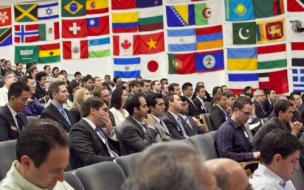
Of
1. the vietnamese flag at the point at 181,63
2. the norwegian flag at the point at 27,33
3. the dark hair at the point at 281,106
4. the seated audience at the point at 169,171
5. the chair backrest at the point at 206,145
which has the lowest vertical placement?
the chair backrest at the point at 206,145

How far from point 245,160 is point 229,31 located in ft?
31.8

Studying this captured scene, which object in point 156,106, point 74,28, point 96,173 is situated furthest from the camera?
point 74,28

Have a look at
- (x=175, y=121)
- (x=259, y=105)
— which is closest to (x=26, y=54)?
(x=259, y=105)

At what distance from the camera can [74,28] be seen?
16188 millimetres

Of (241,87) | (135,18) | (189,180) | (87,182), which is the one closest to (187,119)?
(87,182)

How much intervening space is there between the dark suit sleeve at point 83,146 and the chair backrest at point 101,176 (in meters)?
1.12

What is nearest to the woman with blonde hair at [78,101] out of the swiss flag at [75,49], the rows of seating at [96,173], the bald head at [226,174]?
the rows of seating at [96,173]

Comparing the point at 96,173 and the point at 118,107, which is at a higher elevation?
the point at 118,107

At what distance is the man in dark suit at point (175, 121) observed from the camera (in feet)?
21.3

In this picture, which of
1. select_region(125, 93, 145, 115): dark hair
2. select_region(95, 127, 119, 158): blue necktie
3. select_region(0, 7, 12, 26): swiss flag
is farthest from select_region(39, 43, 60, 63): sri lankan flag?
select_region(95, 127, 119, 158): blue necktie

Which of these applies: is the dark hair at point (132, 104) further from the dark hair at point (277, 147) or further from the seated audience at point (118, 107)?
the dark hair at point (277, 147)

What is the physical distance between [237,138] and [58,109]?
6.46 feet

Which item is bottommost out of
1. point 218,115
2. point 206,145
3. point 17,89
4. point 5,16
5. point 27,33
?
point 206,145

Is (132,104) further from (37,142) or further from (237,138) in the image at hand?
(37,142)
